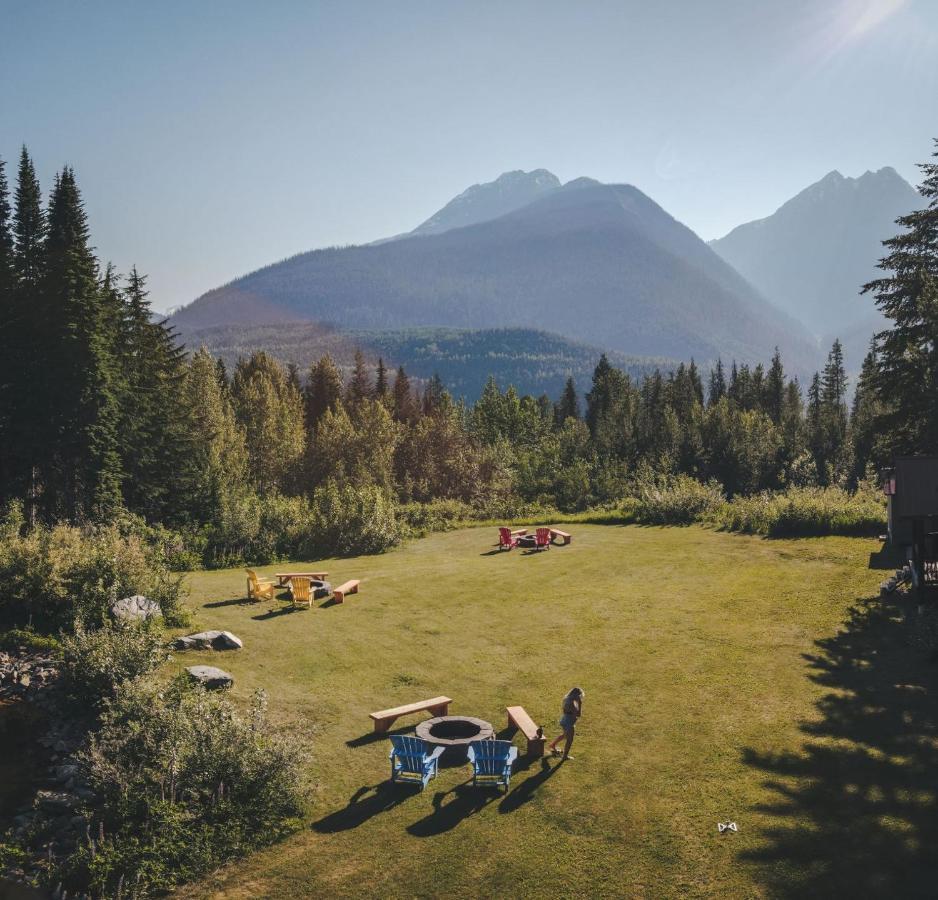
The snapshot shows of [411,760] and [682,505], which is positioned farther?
[682,505]

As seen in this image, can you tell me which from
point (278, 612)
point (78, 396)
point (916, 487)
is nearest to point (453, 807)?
point (278, 612)

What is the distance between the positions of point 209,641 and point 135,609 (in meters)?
1.91

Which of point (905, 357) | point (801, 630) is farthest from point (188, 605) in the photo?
point (905, 357)

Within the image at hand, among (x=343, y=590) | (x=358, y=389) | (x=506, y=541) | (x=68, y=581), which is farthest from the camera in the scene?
(x=358, y=389)

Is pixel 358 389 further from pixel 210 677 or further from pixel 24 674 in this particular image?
pixel 210 677

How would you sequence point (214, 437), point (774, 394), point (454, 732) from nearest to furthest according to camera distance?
point (454, 732) → point (214, 437) → point (774, 394)

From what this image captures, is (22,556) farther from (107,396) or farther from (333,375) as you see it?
(333,375)

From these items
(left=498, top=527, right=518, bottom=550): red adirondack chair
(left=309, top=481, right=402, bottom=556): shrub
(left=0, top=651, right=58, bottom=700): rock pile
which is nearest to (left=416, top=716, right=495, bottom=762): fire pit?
(left=0, top=651, right=58, bottom=700): rock pile

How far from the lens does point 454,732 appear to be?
13922 millimetres

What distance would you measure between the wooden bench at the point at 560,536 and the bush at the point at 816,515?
7.45 meters

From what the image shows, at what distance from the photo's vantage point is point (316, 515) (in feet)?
113

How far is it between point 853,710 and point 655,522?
23215 mm

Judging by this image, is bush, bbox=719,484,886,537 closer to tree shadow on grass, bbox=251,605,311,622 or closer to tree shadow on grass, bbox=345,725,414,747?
tree shadow on grass, bbox=251,605,311,622

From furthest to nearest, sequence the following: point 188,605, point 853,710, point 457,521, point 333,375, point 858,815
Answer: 1. point 333,375
2. point 457,521
3. point 188,605
4. point 853,710
5. point 858,815
